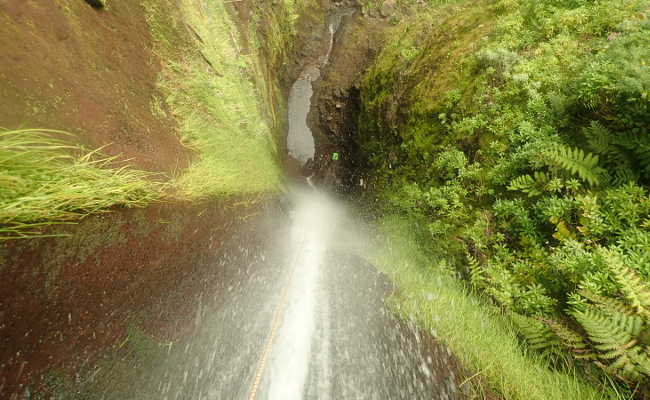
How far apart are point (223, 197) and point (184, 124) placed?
1.18 metres

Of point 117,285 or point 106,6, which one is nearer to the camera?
point 117,285

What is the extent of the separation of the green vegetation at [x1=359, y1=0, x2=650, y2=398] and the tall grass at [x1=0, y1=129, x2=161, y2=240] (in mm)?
3819

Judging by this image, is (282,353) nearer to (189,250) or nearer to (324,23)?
(189,250)

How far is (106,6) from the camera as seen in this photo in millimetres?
3559

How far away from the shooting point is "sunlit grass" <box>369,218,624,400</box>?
2365 mm

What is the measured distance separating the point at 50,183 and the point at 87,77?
5.18 ft

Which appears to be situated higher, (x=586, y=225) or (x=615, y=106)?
(x=615, y=106)

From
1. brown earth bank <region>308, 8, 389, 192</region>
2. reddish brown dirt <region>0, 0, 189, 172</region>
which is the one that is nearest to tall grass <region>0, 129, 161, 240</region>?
reddish brown dirt <region>0, 0, 189, 172</region>

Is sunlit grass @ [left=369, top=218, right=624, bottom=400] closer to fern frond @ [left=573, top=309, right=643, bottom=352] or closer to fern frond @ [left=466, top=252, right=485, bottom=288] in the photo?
fern frond @ [left=466, top=252, right=485, bottom=288]

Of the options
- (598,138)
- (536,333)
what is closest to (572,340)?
(536,333)

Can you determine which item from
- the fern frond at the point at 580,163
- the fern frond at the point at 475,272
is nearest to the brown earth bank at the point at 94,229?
the fern frond at the point at 475,272

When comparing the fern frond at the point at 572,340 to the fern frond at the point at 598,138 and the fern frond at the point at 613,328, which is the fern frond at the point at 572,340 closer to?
the fern frond at the point at 613,328

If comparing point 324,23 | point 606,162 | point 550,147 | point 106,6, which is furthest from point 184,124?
point 324,23

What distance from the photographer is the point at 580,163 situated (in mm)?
2941
